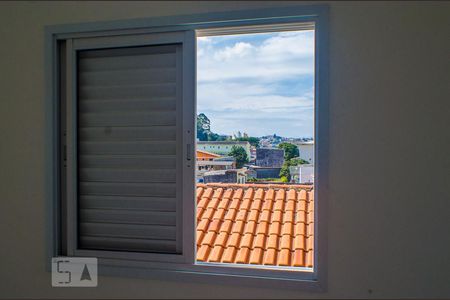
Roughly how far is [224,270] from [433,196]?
1.17m

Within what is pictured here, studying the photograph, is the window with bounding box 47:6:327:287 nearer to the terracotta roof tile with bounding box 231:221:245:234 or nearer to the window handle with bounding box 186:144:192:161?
the window handle with bounding box 186:144:192:161

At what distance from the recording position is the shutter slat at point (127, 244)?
201 centimetres

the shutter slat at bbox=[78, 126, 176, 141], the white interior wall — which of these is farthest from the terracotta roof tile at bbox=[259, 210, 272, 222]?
the shutter slat at bbox=[78, 126, 176, 141]

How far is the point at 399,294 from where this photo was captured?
5.65 feet

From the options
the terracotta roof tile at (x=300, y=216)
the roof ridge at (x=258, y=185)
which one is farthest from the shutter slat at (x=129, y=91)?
the terracotta roof tile at (x=300, y=216)

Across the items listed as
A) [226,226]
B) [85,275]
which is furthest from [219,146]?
[85,275]

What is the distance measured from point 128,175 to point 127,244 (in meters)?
0.43

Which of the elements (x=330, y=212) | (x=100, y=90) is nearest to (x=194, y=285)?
(x=330, y=212)

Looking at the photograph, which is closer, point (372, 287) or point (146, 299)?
point (372, 287)

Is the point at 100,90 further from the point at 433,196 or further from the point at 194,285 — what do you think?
the point at 433,196

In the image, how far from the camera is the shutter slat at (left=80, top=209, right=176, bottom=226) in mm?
1999

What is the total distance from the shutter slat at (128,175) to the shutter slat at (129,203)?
4.3 inches

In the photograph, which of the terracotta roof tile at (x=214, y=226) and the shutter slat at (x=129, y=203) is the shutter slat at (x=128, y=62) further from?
the terracotta roof tile at (x=214, y=226)

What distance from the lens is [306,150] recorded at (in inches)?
74.2
